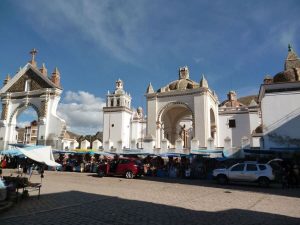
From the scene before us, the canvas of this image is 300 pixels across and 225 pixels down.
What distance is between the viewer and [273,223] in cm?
718

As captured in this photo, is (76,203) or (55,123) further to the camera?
(55,123)

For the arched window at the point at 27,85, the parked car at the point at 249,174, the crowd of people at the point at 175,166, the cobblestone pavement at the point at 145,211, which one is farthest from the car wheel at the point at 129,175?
the arched window at the point at 27,85

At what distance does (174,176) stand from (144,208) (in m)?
15.3

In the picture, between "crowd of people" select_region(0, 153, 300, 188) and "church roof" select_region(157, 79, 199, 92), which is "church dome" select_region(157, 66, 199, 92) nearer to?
"church roof" select_region(157, 79, 199, 92)

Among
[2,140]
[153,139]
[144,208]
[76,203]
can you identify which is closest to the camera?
[144,208]

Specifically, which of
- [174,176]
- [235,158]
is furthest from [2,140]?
[235,158]

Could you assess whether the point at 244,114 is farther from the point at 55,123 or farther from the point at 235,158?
the point at 55,123

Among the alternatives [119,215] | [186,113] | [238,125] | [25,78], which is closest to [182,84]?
[186,113]

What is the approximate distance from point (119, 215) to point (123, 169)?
1368 centimetres

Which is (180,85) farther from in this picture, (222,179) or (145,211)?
(145,211)

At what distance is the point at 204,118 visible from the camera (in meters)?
30.7

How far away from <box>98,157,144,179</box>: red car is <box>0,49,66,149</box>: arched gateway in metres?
13.1

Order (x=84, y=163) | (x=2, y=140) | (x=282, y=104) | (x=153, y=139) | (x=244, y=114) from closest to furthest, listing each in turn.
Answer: (x=282, y=104), (x=84, y=163), (x=153, y=139), (x=2, y=140), (x=244, y=114)

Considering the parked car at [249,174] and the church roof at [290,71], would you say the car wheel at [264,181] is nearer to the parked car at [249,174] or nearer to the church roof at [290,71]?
the parked car at [249,174]
